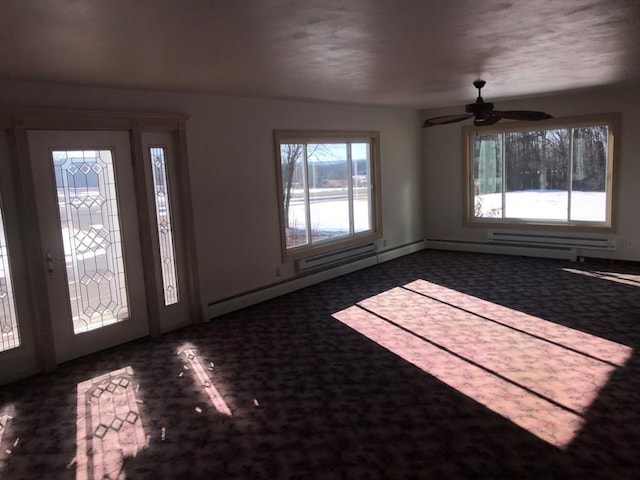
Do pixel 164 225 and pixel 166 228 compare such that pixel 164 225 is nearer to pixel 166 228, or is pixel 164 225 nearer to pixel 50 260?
pixel 166 228

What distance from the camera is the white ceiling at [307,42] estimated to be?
2467 mm

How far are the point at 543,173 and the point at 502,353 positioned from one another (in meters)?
4.68

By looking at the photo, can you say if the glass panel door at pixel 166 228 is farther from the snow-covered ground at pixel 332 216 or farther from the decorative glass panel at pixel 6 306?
the snow-covered ground at pixel 332 216

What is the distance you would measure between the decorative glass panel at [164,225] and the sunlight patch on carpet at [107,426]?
3.90 feet

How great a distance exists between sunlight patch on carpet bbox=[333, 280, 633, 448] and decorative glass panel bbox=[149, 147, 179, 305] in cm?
179

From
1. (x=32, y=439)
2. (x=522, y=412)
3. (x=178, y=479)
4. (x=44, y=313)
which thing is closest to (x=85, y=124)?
(x=44, y=313)

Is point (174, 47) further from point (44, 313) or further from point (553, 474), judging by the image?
point (553, 474)

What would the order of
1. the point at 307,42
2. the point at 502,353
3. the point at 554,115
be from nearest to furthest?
the point at 307,42, the point at 502,353, the point at 554,115

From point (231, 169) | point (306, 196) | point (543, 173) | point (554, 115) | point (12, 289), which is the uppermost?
point (554, 115)

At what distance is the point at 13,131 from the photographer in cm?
412

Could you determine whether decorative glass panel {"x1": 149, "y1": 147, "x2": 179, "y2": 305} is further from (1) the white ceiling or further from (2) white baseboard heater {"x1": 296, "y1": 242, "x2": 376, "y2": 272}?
(2) white baseboard heater {"x1": 296, "y1": 242, "x2": 376, "y2": 272}

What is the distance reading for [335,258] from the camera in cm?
737

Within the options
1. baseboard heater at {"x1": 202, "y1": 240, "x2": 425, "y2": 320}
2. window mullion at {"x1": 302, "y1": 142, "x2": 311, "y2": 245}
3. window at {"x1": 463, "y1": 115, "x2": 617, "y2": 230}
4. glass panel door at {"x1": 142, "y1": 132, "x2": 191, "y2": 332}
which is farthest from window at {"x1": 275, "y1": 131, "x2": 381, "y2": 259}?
window at {"x1": 463, "y1": 115, "x2": 617, "y2": 230}

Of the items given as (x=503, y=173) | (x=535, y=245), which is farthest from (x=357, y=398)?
(x=503, y=173)
